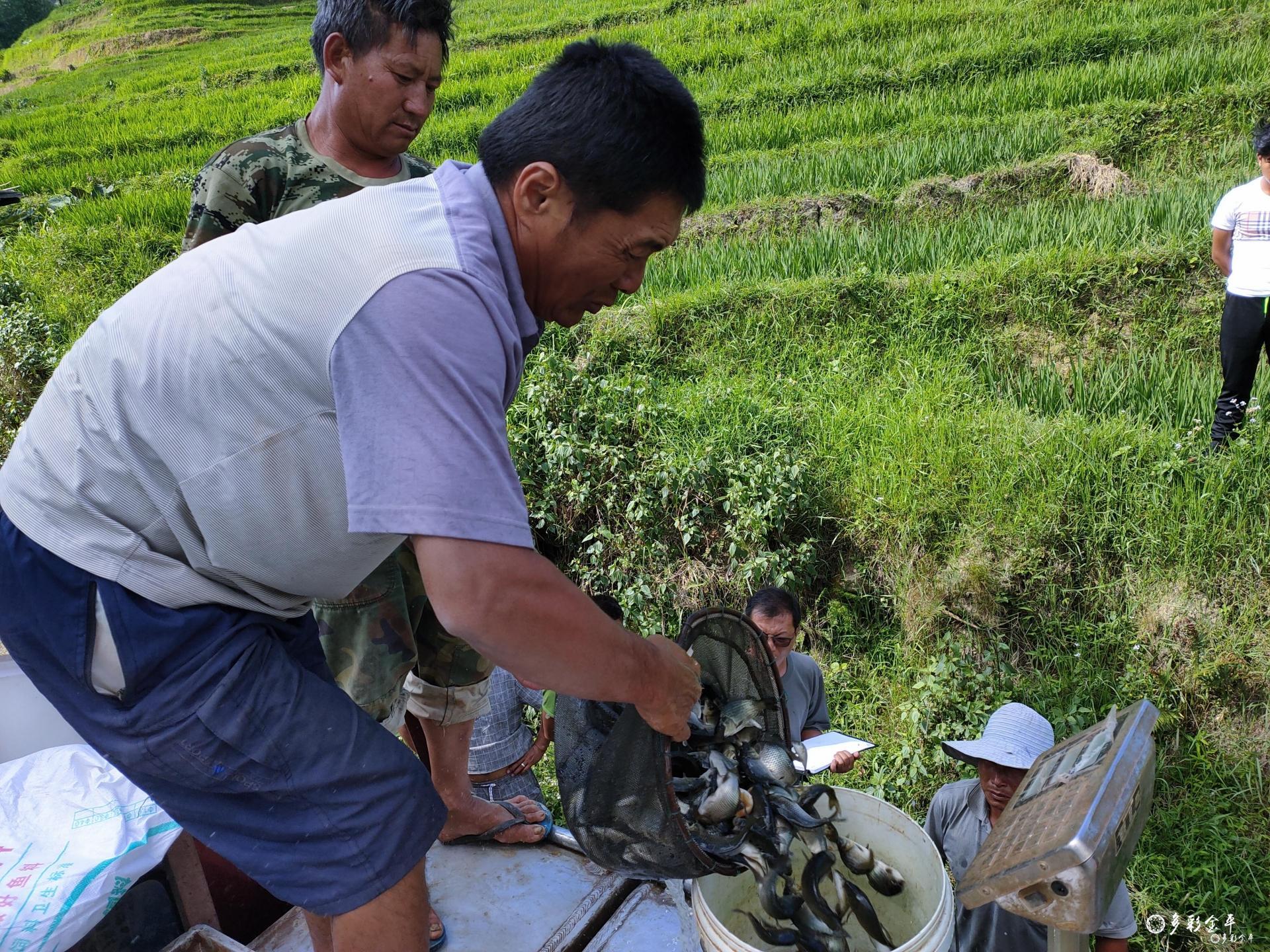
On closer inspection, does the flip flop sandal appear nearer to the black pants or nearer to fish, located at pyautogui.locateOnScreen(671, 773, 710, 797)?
fish, located at pyautogui.locateOnScreen(671, 773, 710, 797)

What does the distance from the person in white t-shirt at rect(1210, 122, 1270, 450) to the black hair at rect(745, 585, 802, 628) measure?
1.93 m

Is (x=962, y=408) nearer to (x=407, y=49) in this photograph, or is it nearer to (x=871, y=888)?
(x=871, y=888)

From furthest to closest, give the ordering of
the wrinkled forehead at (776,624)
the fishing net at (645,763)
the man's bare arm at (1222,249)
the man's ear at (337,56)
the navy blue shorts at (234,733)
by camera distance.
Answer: the man's bare arm at (1222,249), the wrinkled forehead at (776,624), the man's ear at (337,56), the fishing net at (645,763), the navy blue shorts at (234,733)

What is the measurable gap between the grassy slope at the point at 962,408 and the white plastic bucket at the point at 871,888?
1.05 metres

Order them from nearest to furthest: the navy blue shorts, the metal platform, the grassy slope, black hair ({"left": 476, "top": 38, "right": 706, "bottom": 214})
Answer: black hair ({"left": 476, "top": 38, "right": 706, "bottom": 214}) < the navy blue shorts < the metal platform < the grassy slope

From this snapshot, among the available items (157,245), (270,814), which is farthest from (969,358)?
(157,245)

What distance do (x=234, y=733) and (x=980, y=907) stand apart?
1.79 metres

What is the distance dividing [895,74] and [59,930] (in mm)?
8846

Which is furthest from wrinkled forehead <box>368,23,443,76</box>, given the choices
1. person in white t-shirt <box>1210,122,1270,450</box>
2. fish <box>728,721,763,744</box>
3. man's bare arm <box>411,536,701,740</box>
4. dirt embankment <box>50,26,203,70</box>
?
dirt embankment <box>50,26,203,70</box>

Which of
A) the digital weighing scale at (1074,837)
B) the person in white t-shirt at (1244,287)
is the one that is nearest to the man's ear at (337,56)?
the digital weighing scale at (1074,837)

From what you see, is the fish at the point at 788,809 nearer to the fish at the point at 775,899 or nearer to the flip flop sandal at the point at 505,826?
the fish at the point at 775,899

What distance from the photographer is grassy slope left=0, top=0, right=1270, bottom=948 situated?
10.4ft

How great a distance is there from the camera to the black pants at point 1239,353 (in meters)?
3.76

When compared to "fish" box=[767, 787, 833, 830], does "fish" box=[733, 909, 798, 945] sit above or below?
below
